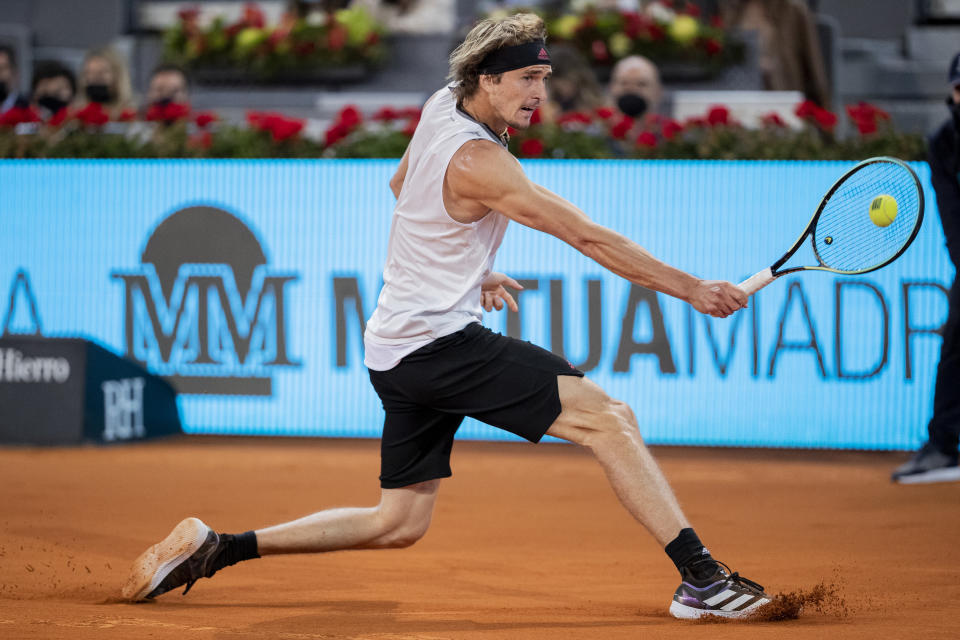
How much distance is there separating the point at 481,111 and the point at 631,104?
210 inches

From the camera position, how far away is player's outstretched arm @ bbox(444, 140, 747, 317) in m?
3.61

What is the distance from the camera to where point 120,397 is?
7.55 m

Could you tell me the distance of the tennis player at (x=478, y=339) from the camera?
144 inches

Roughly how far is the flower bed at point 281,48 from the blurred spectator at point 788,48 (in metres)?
3.59

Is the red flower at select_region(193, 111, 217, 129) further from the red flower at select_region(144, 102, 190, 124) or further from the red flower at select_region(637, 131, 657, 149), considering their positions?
the red flower at select_region(637, 131, 657, 149)

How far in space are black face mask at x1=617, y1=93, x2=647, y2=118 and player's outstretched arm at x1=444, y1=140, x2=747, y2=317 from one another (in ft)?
17.8

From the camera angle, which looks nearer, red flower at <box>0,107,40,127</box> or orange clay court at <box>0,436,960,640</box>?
orange clay court at <box>0,436,960,640</box>

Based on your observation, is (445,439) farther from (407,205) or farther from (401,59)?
(401,59)

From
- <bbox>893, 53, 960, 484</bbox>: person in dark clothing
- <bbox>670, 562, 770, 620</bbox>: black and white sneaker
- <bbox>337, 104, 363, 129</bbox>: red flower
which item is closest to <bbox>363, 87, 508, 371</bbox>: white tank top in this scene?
<bbox>670, 562, 770, 620</bbox>: black and white sneaker

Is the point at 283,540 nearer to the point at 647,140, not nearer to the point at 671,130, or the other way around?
the point at 647,140

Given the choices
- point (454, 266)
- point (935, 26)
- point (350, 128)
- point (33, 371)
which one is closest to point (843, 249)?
point (454, 266)

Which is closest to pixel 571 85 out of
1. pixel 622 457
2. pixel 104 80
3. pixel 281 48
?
pixel 281 48

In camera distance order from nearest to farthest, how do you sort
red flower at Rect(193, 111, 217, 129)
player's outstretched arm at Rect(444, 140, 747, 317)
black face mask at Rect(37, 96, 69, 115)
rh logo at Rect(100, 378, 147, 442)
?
player's outstretched arm at Rect(444, 140, 747, 317) → rh logo at Rect(100, 378, 147, 442) → red flower at Rect(193, 111, 217, 129) → black face mask at Rect(37, 96, 69, 115)

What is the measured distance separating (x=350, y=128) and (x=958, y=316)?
12.3 feet
